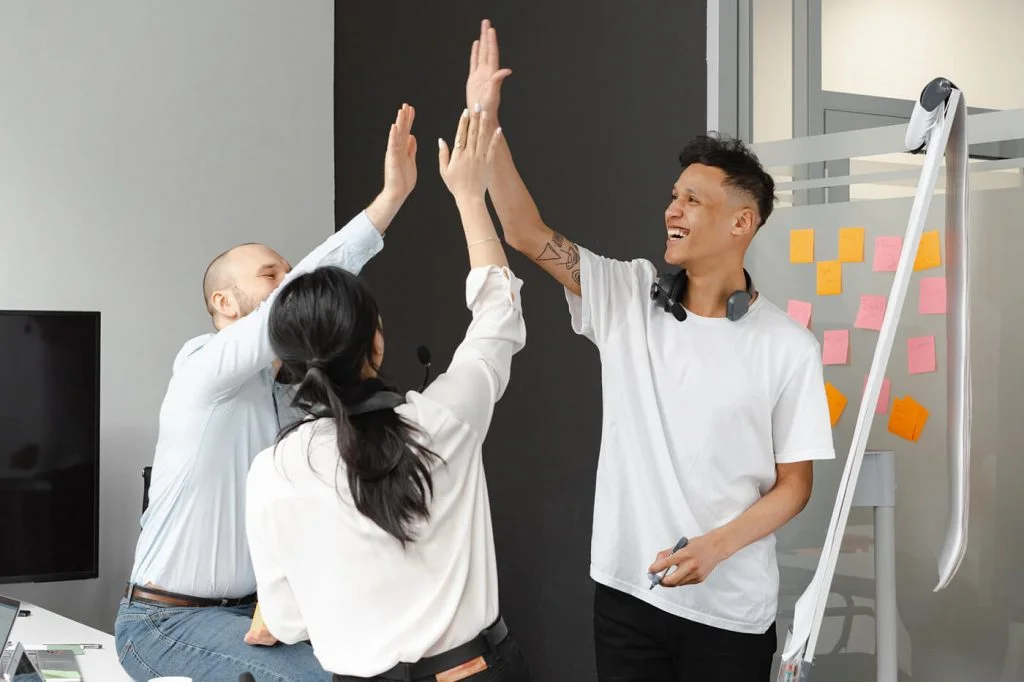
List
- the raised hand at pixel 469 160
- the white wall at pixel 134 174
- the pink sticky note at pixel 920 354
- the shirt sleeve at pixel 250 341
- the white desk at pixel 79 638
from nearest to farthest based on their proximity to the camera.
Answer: the raised hand at pixel 469 160 < the shirt sleeve at pixel 250 341 < the white desk at pixel 79 638 < the pink sticky note at pixel 920 354 < the white wall at pixel 134 174

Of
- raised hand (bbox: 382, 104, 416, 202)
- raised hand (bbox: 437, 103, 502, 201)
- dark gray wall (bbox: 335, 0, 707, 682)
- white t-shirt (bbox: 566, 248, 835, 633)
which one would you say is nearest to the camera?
raised hand (bbox: 437, 103, 502, 201)

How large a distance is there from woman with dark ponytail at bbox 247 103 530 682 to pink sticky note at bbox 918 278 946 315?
1.61m

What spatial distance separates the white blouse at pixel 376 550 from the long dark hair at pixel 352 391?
0.03 m

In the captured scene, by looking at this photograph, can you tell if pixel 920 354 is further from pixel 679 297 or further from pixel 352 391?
pixel 352 391

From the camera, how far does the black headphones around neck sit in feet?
7.70

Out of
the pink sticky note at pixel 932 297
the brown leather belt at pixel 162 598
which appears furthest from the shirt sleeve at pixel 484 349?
the pink sticky note at pixel 932 297

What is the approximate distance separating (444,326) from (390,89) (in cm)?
108

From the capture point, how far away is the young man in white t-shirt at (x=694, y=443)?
7.43 feet

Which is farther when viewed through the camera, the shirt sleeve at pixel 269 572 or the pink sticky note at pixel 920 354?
the pink sticky note at pixel 920 354

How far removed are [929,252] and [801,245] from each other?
369 mm

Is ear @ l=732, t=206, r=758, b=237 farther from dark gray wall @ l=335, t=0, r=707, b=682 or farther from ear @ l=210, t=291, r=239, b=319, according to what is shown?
ear @ l=210, t=291, r=239, b=319

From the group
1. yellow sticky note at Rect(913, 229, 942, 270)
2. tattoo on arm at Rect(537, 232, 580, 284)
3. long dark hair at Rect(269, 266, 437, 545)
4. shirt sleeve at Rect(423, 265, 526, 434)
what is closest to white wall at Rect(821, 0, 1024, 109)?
yellow sticky note at Rect(913, 229, 942, 270)

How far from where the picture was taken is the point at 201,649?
230 cm

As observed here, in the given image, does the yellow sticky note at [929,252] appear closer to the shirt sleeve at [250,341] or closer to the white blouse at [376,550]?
the shirt sleeve at [250,341]
